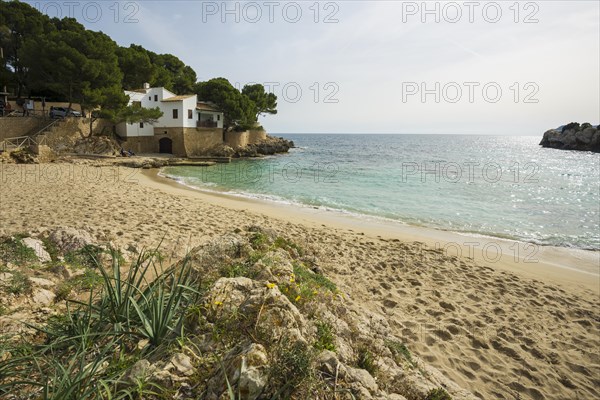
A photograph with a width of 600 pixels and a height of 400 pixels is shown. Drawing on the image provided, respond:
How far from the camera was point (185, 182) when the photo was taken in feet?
69.3

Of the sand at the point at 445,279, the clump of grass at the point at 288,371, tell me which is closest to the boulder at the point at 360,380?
the clump of grass at the point at 288,371

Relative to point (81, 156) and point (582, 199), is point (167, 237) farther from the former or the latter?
point (582, 199)

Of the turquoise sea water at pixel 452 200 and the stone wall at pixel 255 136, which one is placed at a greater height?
the stone wall at pixel 255 136

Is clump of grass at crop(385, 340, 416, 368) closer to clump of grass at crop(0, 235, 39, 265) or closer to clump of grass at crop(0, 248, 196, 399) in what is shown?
clump of grass at crop(0, 248, 196, 399)

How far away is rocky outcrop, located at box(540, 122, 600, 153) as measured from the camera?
230 ft

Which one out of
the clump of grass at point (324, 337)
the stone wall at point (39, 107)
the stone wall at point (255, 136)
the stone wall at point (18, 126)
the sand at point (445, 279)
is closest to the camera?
the clump of grass at point (324, 337)

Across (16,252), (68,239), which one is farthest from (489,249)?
(16,252)

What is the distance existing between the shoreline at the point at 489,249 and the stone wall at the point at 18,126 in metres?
26.0

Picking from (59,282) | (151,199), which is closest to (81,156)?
(151,199)

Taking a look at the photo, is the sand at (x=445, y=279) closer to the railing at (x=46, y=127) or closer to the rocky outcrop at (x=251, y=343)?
the rocky outcrop at (x=251, y=343)

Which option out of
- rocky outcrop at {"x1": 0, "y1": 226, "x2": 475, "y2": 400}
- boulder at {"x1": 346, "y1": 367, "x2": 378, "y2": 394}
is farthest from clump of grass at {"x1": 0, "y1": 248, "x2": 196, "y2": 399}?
boulder at {"x1": 346, "y1": 367, "x2": 378, "y2": 394}

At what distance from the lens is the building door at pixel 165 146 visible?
1467 inches

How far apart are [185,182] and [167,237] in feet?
48.5

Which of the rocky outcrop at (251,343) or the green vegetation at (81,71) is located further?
the green vegetation at (81,71)
